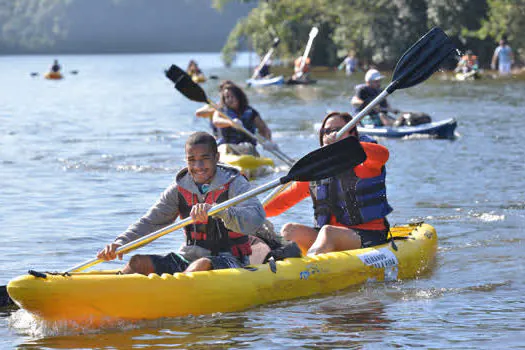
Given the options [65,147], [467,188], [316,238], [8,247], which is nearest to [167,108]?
[65,147]

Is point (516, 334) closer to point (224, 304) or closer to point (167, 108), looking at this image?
point (224, 304)

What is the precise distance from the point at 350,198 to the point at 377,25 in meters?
36.8

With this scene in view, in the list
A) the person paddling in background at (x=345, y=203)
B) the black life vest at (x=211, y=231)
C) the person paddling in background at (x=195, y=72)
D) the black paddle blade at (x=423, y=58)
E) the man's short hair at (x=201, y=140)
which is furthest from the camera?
the person paddling in background at (x=195, y=72)

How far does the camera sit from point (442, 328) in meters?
6.11

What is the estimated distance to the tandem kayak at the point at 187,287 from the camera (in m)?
5.72

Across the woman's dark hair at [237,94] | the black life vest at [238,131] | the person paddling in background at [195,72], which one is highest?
the person paddling in background at [195,72]

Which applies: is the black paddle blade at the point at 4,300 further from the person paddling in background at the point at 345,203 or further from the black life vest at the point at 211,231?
the person paddling in background at the point at 345,203

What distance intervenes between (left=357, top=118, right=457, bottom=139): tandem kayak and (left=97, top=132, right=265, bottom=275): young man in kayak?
31.8 feet

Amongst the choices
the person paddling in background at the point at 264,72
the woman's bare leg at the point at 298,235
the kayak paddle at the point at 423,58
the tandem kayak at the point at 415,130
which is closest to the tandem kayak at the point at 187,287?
the woman's bare leg at the point at 298,235

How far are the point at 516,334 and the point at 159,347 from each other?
2.06m

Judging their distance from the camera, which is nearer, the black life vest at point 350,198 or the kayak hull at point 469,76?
the black life vest at point 350,198

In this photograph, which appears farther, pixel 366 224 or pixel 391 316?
pixel 366 224

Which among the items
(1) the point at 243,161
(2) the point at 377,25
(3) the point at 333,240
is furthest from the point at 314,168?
(2) the point at 377,25

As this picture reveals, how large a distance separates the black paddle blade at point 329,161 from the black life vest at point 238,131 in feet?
17.7
